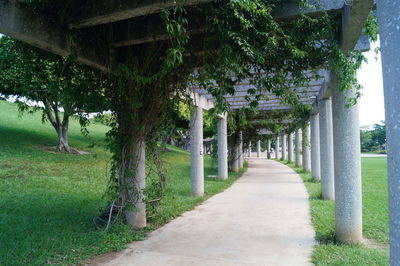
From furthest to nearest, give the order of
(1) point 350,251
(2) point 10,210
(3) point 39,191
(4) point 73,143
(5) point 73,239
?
(4) point 73,143
(3) point 39,191
(2) point 10,210
(5) point 73,239
(1) point 350,251

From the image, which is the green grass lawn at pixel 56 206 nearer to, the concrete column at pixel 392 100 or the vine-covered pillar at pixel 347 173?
the vine-covered pillar at pixel 347 173

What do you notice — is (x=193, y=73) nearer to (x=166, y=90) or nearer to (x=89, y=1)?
(x=166, y=90)

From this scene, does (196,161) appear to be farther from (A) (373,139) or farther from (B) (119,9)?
(A) (373,139)

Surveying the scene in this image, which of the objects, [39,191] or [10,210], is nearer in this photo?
[10,210]

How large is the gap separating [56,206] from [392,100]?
6998 mm

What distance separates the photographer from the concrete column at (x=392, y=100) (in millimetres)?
1358

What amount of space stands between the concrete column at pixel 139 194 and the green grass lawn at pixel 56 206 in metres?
0.25

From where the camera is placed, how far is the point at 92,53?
16.4ft

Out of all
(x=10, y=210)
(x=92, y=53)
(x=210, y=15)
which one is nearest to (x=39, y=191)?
(x=10, y=210)

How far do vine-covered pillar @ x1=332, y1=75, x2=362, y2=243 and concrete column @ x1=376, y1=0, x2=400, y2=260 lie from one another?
3636mm

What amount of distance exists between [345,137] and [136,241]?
3641 millimetres

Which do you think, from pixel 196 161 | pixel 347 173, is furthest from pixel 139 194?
pixel 196 161

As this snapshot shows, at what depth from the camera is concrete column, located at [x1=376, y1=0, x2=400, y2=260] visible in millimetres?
1358

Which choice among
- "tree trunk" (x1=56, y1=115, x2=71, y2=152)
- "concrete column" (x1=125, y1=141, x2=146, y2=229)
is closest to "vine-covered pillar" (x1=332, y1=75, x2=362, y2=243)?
"concrete column" (x1=125, y1=141, x2=146, y2=229)
